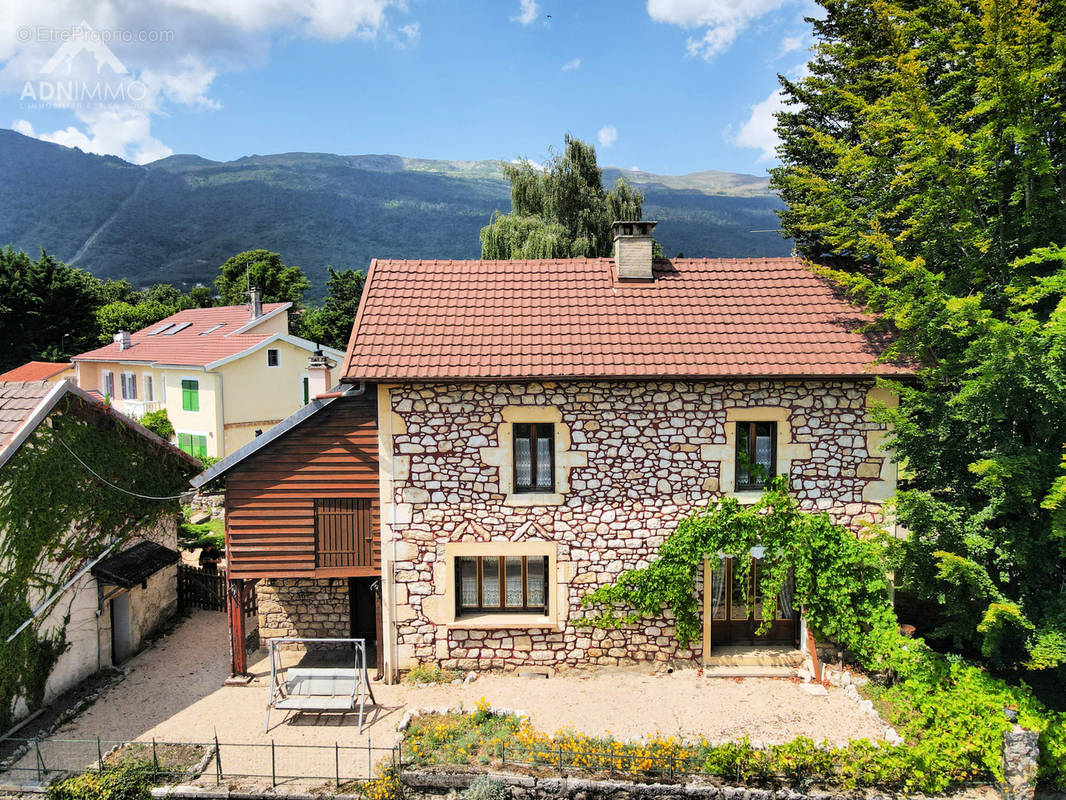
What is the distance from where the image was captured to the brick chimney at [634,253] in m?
13.6

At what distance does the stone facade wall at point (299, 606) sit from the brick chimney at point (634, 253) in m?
9.04

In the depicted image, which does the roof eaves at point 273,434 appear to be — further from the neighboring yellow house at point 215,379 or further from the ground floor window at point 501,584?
the neighboring yellow house at point 215,379

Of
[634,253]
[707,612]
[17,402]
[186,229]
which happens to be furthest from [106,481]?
[186,229]

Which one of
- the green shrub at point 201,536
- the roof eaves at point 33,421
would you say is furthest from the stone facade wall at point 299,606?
the roof eaves at point 33,421

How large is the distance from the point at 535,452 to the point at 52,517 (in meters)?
8.82

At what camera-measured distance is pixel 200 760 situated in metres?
9.73

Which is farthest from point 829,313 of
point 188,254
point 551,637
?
point 188,254

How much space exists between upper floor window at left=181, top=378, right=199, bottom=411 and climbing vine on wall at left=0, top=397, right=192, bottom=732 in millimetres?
15946

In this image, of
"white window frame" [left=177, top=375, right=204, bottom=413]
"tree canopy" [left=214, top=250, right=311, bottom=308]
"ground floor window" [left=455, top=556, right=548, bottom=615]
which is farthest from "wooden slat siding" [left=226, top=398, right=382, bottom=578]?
"tree canopy" [left=214, top=250, right=311, bottom=308]

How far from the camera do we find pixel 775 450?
463 inches

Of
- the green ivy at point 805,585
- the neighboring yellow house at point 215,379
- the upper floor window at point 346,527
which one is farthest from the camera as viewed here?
the neighboring yellow house at point 215,379

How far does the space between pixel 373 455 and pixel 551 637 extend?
15.3 ft

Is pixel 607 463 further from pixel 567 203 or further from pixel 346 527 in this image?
pixel 567 203

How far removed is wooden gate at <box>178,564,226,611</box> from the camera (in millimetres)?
16016
